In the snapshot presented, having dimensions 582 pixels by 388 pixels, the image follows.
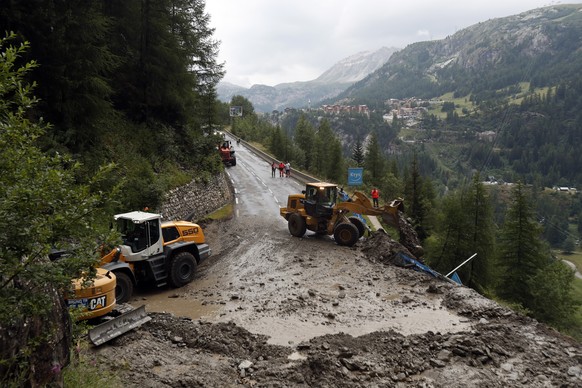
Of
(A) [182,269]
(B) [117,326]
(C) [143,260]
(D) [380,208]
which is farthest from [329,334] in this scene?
(D) [380,208]

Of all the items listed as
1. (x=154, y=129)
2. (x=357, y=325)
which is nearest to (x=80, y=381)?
(x=357, y=325)

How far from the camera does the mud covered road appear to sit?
856 cm

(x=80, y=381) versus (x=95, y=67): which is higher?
(x=95, y=67)

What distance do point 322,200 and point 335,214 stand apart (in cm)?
95

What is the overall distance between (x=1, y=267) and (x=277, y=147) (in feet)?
195

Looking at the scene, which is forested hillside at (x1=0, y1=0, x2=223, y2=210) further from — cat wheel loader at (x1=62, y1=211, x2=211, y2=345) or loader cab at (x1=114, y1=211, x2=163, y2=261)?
cat wheel loader at (x1=62, y1=211, x2=211, y2=345)

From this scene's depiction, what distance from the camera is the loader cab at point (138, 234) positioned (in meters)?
13.2

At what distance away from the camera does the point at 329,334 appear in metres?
10.7

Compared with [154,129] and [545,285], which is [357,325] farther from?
[545,285]

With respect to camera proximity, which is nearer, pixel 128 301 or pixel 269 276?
pixel 128 301

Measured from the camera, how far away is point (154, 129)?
27.6m

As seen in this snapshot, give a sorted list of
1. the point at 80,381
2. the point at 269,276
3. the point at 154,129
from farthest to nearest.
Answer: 1. the point at 154,129
2. the point at 269,276
3. the point at 80,381

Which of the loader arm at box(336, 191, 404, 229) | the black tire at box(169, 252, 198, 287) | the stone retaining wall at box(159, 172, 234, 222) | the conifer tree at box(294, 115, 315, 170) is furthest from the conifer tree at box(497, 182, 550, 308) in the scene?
the conifer tree at box(294, 115, 315, 170)

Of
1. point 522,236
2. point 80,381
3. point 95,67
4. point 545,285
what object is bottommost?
point 545,285
